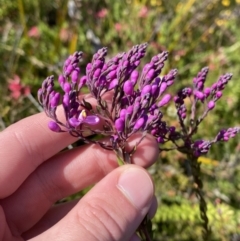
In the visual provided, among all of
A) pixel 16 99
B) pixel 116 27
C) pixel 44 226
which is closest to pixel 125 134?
pixel 44 226

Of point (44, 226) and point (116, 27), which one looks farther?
point (116, 27)

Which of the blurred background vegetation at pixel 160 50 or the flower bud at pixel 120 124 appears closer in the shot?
the flower bud at pixel 120 124

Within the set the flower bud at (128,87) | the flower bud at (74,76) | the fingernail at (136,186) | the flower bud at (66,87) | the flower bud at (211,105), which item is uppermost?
the flower bud at (74,76)

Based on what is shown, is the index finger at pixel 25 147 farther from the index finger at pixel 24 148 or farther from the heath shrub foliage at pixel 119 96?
the heath shrub foliage at pixel 119 96

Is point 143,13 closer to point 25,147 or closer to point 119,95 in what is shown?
point 25,147

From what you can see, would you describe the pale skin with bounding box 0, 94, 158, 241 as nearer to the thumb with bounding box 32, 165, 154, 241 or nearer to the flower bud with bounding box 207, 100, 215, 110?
the thumb with bounding box 32, 165, 154, 241

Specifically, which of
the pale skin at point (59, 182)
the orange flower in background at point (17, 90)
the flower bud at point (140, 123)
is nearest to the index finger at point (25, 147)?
the pale skin at point (59, 182)

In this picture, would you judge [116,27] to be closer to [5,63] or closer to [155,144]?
[5,63]

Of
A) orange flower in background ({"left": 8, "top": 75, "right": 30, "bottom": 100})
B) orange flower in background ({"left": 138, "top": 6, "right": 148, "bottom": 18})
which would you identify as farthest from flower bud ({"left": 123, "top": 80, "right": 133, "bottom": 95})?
orange flower in background ({"left": 138, "top": 6, "right": 148, "bottom": 18})
